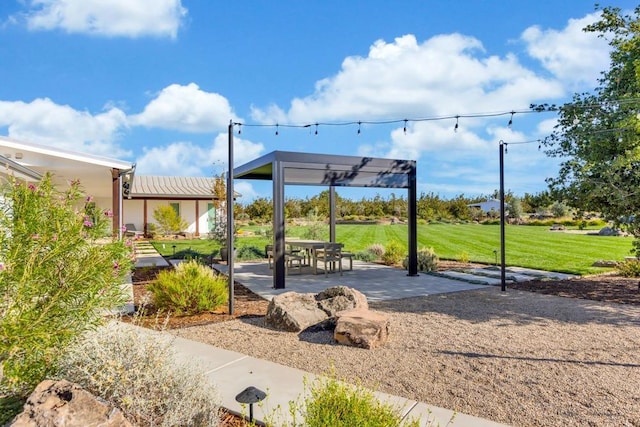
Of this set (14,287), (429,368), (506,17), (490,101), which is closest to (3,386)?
(14,287)

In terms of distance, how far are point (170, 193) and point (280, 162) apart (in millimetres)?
17058

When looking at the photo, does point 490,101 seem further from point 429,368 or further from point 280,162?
point 429,368

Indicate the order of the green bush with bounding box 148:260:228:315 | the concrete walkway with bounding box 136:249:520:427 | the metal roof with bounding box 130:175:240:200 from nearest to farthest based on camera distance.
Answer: the concrete walkway with bounding box 136:249:520:427
the green bush with bounding box 148:260:228:315
the metal roof with bounding box 130:175:240:200

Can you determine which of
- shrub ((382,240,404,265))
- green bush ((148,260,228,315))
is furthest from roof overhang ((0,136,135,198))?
shrub ((382,240,404,265))

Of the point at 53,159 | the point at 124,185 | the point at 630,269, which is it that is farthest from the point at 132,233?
the point at 630,269

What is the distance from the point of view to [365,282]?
9.62 metres

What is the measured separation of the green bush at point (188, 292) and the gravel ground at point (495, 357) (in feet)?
2.39

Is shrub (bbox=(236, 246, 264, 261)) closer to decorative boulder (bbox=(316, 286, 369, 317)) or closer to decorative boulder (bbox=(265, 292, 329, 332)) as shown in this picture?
decorative boulder (bbox=(316, 286, 369, 317))

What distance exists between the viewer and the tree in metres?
8.15

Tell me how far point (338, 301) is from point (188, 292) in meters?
2.37

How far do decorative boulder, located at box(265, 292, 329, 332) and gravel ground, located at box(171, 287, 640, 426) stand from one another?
6.2 inches

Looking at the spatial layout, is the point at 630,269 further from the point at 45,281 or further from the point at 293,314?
the point at 45,281

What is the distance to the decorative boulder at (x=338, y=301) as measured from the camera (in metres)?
6.00

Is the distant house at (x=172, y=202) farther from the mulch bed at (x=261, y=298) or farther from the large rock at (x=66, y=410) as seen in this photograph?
the large rock at (x=66, y=410)
